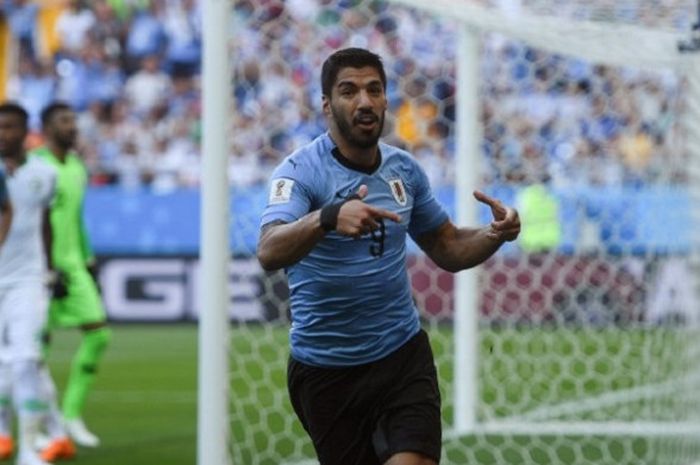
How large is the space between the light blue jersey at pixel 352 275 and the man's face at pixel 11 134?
3.65 meters

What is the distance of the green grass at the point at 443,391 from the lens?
29.8 ft

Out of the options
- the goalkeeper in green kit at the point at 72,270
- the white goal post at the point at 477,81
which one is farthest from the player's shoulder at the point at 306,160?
the goalkeeper in green kit at the point at 72,270

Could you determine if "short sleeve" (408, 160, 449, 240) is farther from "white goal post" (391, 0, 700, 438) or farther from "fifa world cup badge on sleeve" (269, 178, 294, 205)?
"white goal post" (391, 0, 700, 438)

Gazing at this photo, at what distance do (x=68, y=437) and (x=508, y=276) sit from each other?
20.7ft

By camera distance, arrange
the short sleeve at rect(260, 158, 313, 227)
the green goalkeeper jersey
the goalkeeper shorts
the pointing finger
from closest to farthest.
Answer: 1. the short sleeve at rect(260, 158, 313, 227)
2. the pointing finger
3. the goalkeeper shorts
4. the green goalkeeper jersey

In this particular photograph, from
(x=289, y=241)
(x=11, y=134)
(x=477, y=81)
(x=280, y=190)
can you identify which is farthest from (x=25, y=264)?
(x=289, y=241)

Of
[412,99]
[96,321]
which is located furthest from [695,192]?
[412,99]

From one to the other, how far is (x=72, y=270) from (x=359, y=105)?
5.55 metres

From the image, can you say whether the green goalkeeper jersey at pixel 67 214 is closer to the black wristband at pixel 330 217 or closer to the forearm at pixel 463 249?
the forearm at pixel 463 249

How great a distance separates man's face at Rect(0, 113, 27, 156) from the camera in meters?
8.38

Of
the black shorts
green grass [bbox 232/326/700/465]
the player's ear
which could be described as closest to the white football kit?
green grass [bbox 232/326/700/465]

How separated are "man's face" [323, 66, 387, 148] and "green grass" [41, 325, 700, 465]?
11.0ft

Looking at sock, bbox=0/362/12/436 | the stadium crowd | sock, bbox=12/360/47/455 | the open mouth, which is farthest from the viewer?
the stadium crowd

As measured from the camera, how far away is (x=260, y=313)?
1543 cm
